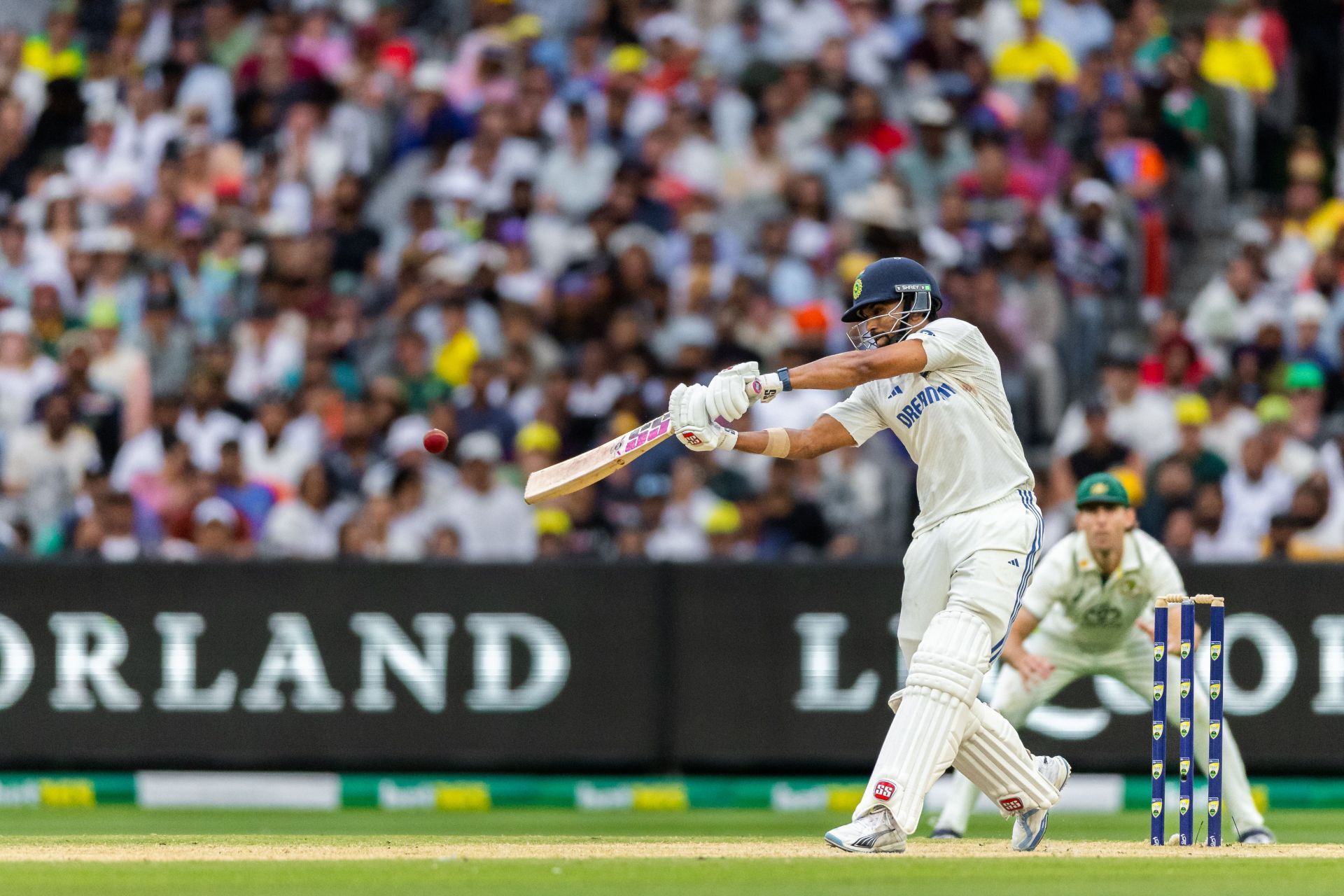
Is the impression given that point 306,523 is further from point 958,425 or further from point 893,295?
point 958,425

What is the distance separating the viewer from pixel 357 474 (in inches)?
545

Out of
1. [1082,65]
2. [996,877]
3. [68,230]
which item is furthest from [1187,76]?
[996,877]

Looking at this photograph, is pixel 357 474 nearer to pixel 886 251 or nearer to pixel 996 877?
pixel 886 251

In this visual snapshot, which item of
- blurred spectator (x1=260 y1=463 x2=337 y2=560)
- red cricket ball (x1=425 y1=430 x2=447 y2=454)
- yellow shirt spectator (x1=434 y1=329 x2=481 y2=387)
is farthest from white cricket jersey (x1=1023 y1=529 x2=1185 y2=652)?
yellow shirt spectator (x1=434 y1=329 x2=481 y2=387)

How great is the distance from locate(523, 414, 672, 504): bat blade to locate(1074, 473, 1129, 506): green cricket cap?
239 centimetres

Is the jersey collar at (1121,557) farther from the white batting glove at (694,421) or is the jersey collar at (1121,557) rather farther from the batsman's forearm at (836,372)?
the white batting glove at (694,421)

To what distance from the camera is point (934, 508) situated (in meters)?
7.89

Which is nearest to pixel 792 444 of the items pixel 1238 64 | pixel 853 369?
pixel 853 369

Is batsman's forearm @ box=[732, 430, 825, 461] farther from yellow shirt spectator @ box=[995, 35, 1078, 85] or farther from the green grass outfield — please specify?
yellow shirt spectator @ box=[995, 35, 1078, 85]

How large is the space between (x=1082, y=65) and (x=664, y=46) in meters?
3.24

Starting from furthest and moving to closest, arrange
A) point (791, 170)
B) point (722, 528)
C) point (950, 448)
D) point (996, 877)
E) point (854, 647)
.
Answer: point (791, 170), point (722, 528), point (854, 647), point (950, 448), point (996, 877)

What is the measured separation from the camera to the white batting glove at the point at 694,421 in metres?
7.45

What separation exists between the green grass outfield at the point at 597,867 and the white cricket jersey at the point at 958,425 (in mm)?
1327

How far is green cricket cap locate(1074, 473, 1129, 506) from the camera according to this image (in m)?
9.31
